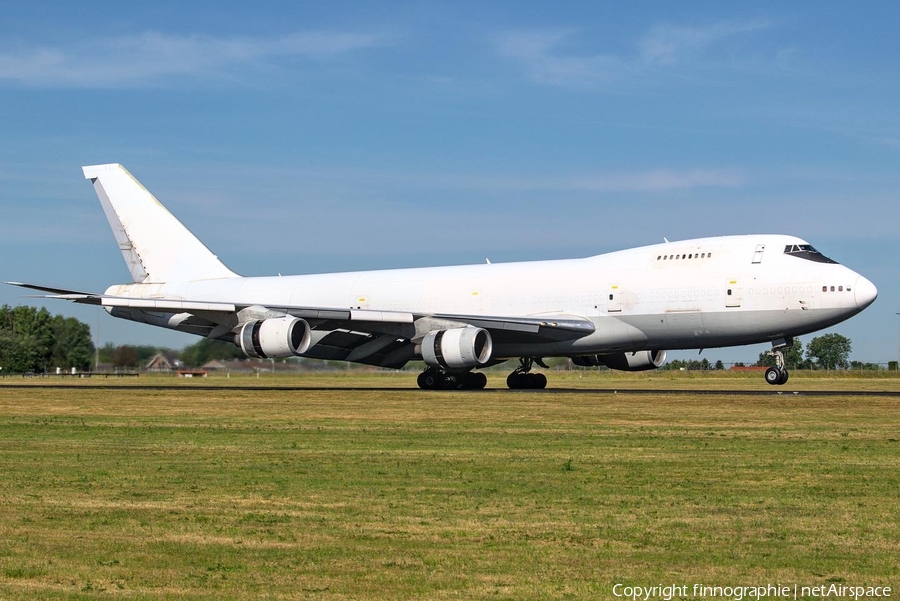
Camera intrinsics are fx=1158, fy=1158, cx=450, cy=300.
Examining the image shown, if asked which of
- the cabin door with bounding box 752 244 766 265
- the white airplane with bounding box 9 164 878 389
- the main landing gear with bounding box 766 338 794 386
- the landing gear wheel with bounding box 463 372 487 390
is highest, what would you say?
the cabin door with bounding box 752 244 766 265

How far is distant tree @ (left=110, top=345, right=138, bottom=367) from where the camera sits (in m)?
61.5

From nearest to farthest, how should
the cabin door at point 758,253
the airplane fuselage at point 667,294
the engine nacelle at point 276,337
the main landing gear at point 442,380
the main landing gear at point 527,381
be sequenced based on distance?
the airplane fuselage at point 667,294 → the cabin door at point 758,253 → the engine nacelle at point 276,337 → the main landing gear at point 442,380 → the main landing gear at point 527,381

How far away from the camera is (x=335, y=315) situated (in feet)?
125

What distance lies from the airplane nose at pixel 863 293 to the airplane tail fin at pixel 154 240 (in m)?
25.6

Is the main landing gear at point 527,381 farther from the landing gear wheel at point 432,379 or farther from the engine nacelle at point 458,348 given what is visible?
the engine nacelle at point 458,348

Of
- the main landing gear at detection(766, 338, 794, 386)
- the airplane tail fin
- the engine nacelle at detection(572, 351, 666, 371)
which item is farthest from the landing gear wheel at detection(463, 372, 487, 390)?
the airplane tail fin

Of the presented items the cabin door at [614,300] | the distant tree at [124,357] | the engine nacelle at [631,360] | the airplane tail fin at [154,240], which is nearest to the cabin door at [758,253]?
the cabin door at [614,300]

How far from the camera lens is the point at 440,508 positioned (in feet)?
38.5

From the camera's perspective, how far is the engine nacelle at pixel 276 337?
37312 millimetres

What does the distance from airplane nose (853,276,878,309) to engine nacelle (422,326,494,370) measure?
11292mm

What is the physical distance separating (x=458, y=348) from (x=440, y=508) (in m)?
24.9

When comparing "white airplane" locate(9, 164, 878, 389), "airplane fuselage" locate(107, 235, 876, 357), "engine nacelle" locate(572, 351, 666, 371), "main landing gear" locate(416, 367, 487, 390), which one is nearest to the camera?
"airplane fuselage" locate(107, 235, 876, 357)

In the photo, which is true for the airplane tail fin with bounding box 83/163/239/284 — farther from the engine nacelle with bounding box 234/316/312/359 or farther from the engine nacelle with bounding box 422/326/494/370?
the engine nacelle with bounding box 422/326/494/370

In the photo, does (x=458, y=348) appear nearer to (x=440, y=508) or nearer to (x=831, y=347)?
(x=440, y=508)
